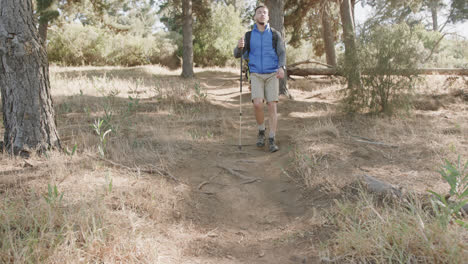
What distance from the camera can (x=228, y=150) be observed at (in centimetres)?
527

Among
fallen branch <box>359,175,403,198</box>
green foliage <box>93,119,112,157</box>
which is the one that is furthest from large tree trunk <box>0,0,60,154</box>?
fallen branch <box>359,175,403,198</box>

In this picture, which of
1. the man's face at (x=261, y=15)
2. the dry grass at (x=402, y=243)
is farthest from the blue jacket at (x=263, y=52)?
the dry grass at (x=402, y=243)

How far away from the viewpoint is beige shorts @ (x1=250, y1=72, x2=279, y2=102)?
5254 millimetres

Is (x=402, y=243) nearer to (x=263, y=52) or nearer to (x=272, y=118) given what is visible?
(x=272, y=118)

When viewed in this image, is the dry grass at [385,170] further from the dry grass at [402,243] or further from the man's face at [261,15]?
the man's face at [261,15]

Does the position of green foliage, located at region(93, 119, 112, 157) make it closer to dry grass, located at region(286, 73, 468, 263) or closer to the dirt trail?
the dirt trail

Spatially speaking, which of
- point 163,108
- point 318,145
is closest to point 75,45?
point 163,108

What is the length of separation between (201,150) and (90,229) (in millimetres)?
2808

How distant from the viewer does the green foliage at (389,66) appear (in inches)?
252

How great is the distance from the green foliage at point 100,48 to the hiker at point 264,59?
18.6 m

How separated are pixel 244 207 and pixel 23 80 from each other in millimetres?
3199

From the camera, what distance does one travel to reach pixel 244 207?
3.63 metres

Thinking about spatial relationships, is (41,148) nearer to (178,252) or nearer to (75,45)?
(178,252)

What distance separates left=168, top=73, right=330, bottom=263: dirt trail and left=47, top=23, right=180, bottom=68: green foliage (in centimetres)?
1937
